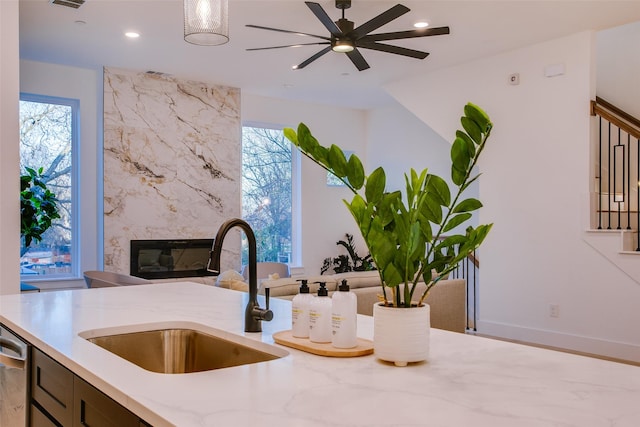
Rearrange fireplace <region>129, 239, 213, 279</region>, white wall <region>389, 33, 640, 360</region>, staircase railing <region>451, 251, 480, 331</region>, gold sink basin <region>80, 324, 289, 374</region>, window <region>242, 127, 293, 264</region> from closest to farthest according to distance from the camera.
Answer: gold sink basin <region>80, 324, 289, 374</region> → white wall <region>389, 33, 640, 360</region> → staircase railing <region>451, 251, 480, 331</region> → fireplace <region>129, 239, 213, 279</region> → window <region>242, 127, 293, 264</region>

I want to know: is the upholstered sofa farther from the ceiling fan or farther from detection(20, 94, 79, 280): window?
detection(20, 94, 79, 280): window

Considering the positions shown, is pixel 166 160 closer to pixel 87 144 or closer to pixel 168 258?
pixel 87 144

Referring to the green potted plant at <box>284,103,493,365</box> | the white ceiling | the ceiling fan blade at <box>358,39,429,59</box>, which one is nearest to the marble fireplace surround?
the white ceiling

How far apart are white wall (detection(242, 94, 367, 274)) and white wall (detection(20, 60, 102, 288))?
2.21 metres

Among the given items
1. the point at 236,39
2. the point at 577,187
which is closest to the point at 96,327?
the point at 236,39

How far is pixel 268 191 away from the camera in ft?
27.9

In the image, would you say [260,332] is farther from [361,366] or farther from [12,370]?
[12,370]

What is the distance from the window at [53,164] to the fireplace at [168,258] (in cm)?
74

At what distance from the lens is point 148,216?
273 inches

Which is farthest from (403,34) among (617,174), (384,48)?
(617,174)

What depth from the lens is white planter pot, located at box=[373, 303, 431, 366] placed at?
130 centimetres

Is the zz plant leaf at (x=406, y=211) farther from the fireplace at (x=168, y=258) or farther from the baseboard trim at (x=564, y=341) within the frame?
the fireplace at (x=168, y=258)

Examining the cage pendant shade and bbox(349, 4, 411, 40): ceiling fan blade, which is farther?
bbox(349, 4, 411, 40): ceiling fan blade

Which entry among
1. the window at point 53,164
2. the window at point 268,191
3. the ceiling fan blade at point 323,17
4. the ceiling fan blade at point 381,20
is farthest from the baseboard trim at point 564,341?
the window at point 53,164
